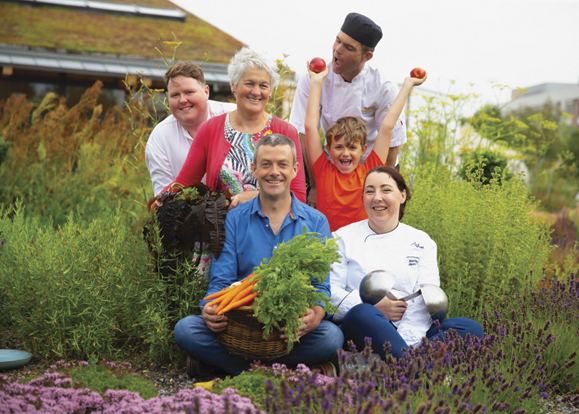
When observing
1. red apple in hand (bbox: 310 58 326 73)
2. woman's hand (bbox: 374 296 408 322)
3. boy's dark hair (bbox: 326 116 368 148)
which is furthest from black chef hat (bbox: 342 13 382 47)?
woman's hand (bbox: 374 296 408 322)

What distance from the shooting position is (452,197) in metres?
4.48

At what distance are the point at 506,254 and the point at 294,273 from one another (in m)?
2.19

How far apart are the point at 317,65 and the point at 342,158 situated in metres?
0.82

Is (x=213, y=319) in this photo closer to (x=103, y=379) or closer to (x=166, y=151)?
Result: (x=103, y=379)

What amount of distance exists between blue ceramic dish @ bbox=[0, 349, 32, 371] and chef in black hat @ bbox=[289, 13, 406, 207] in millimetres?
2268

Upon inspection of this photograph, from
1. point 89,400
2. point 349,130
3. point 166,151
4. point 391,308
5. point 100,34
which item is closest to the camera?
point 89,400

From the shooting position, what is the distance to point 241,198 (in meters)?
3.29

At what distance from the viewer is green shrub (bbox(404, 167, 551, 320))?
152 inches

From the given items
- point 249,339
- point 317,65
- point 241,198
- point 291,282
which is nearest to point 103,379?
point 249,339

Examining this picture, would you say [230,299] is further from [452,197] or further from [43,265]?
[452,197]

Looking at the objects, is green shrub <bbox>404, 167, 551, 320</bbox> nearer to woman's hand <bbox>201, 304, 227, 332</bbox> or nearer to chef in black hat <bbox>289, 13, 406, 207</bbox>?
chef in black hat <bbox>289, 13, 406, 207</bbox>

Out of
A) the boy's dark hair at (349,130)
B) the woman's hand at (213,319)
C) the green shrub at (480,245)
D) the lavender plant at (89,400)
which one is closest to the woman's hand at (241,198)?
the woman's hand at (213,319)

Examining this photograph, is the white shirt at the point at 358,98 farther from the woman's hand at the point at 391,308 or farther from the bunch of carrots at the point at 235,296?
the bunch of carrots at the point at 235,296

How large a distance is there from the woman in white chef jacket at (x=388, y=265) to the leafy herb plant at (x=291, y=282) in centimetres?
50
